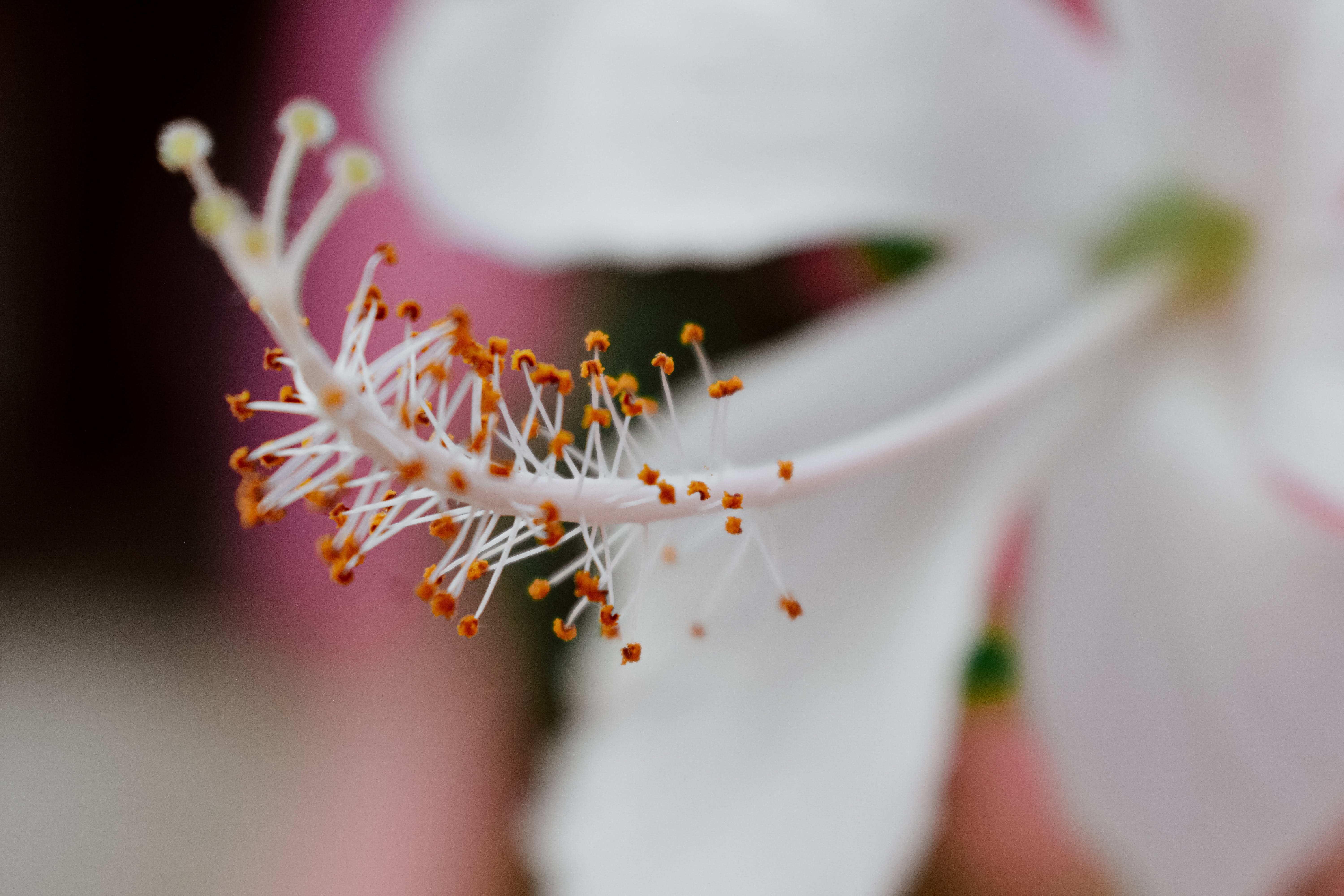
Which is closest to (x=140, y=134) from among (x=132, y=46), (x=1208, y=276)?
(x=132, y=46)

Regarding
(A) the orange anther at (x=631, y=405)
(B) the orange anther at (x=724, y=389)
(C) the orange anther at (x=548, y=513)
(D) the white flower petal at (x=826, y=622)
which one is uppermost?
(A) the orange anther at (x=631, y=405)

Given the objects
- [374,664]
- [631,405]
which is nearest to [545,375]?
[631,405]

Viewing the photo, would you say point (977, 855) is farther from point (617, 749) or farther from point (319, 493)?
point (319, 493)

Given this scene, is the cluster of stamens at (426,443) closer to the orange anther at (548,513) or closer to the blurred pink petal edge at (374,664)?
the orange anther at (548,513)

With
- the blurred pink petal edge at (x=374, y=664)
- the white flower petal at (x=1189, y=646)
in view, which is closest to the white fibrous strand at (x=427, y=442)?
the white flower petal at (x=1189, y=646)

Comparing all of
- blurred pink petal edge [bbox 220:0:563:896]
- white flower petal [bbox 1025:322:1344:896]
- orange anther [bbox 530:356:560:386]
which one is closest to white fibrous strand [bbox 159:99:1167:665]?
orange anther [bbox 530:356:560:386]

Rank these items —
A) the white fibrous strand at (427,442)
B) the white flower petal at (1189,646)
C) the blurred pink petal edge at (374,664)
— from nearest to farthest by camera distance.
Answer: the white fibrous strand at (427,442) → the white flower petal at (1189,646) → the blurred pink petal edge at (374,664)
